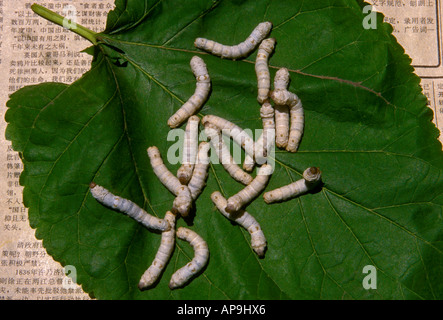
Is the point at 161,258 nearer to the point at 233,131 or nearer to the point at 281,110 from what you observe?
the point at 233,131

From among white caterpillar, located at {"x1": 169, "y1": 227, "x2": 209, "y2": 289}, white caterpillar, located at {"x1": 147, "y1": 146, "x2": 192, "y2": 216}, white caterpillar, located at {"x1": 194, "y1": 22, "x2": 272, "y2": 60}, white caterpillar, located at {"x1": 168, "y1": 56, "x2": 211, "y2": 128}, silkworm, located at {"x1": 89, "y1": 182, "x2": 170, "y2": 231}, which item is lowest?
white caterpillar, located at {"x1": 169, "y1": 227, "x2": 209, "y2": 289}

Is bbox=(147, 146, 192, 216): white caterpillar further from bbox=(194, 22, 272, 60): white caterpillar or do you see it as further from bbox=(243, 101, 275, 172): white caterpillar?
bbox=(194, 22, 272, 60): white caterpillar

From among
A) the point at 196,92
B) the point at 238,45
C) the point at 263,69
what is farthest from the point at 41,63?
the point at 263,69

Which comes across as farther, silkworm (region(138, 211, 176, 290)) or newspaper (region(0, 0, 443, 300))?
newspaper (region(0, 0, 443, 300))

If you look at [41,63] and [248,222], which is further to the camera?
[41,63]

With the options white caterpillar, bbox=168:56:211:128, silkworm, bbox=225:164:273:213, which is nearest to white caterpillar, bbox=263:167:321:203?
silkworm, bbox=225:164:273:213
